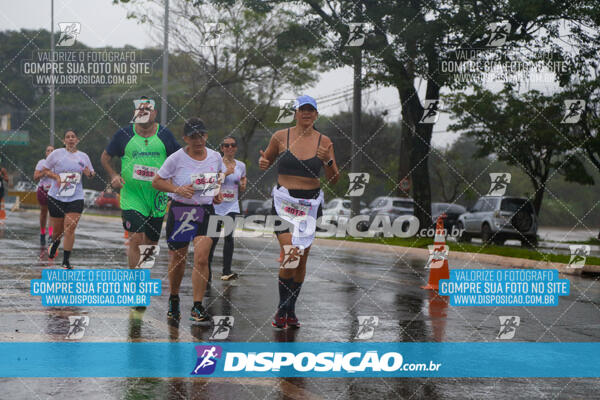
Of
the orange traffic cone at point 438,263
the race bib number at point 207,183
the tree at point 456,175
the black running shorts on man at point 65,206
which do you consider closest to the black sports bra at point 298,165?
the race bib number at point 207,183

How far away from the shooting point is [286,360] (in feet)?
19.6

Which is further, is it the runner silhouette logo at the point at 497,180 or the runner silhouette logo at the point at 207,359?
the runner silhouette logo at the point at 497,180

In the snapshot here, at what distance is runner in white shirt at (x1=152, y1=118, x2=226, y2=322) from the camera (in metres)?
7.46

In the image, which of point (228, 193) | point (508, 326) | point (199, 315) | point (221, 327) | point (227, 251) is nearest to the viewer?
point (221, 327)

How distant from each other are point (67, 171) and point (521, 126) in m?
24.1

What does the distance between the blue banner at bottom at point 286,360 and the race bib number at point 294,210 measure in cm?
122

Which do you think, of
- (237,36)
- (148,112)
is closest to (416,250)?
(148,112)

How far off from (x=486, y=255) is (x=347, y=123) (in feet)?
132

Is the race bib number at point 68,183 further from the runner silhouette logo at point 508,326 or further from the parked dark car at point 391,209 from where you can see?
the parked dark car at point 391,209

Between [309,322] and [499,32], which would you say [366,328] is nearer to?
[309,322]

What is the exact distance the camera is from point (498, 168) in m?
53.6

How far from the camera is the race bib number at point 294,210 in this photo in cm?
716

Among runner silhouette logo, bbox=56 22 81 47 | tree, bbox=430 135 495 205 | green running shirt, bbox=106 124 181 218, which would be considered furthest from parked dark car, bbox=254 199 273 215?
green running shirt, bbox=106 124 181 218

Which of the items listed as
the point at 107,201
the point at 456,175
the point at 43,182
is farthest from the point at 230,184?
the point at 107,201
